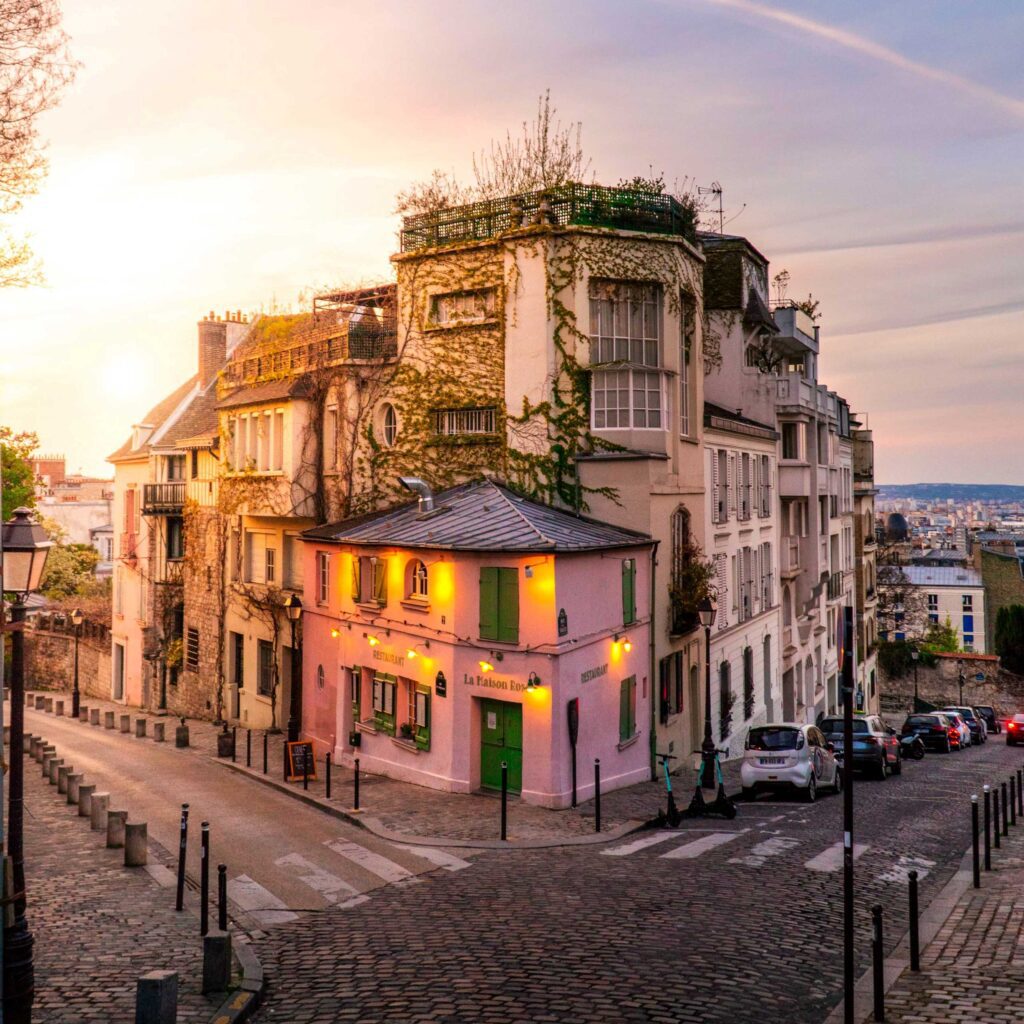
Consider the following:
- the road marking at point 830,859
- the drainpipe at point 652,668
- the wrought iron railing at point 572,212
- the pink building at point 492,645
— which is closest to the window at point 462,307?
the wrought iron railing at point 572,212

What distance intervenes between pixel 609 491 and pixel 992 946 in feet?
50.9

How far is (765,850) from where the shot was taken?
53.4 feet

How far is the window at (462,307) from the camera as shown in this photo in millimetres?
27172

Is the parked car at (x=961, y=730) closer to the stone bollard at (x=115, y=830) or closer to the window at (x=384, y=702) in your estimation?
the window at (x=384, y=702)

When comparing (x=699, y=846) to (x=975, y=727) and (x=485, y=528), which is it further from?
(x=975, y=727)

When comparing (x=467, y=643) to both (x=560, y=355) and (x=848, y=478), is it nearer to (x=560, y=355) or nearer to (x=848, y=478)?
(x=560, y=355)

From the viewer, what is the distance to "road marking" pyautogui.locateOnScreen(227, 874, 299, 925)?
1300 cm

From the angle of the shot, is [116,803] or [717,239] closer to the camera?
[116,803]

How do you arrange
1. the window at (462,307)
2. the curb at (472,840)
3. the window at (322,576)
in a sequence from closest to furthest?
the curb at (472,840) < the window at (462,307) < the window at (322,576)

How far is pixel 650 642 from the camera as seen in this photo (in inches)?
986

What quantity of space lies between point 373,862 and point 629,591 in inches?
396

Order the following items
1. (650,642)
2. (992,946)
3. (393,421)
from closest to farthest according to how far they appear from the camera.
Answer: (992,946) < (650,642) < (393,421)

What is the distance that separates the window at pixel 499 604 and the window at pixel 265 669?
14.1 m

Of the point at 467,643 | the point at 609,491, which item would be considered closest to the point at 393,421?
the point at 609,491
